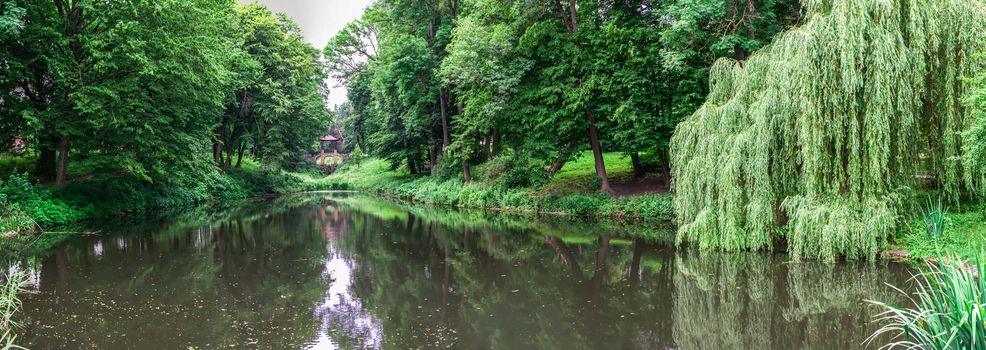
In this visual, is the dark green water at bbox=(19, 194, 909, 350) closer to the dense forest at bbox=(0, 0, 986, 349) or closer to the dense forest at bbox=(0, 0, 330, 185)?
the dense forest at bbox=(0, 0, 986, 349)

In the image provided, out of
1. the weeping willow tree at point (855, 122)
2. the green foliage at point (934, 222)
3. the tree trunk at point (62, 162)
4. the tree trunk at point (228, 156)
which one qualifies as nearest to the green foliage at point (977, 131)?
the weeping willow tree at point (855, 122)

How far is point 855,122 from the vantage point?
32.3 feet

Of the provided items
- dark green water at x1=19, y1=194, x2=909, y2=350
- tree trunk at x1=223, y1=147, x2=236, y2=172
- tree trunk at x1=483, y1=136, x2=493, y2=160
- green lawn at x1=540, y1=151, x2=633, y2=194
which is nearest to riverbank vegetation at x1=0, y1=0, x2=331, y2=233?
A: dark green water at x1=19, y1=194, x2=909, y2=350

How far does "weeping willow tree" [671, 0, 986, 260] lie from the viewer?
974 cm

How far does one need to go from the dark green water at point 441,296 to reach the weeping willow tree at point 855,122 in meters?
0.99

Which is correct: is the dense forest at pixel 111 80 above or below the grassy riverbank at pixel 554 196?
above

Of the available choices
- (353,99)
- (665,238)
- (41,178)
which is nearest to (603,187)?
(665,238)

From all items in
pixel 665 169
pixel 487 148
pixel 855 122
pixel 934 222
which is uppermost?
pixel 487 148

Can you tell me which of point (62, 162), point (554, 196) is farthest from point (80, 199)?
point (554, 196)

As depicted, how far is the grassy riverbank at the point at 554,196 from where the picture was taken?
730 inches

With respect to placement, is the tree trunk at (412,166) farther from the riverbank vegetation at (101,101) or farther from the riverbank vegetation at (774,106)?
the riverbank vegetation at (774,106)

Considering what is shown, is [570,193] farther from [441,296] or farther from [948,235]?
[441,296]

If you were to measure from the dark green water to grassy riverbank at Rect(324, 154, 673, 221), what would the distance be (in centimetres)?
369

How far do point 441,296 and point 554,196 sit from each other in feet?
45.2
